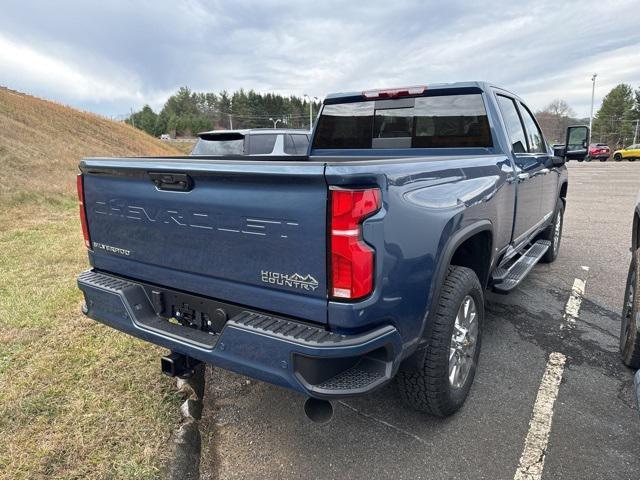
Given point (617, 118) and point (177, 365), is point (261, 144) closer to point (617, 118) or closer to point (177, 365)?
point (177, 365)

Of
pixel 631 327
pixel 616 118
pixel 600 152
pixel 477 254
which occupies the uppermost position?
pixel 616 118

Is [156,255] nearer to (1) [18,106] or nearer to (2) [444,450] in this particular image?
(2) [444,450]

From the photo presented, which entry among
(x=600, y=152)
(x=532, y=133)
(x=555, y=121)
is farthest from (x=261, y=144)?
(x=555, y=121)

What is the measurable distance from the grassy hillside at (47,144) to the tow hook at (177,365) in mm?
9659

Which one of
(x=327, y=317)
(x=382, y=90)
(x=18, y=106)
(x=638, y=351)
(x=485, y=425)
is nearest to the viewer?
(x=327, y=317)

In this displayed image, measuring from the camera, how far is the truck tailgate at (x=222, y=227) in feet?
6.12

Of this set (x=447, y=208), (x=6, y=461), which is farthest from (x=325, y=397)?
(x=6, y=461)

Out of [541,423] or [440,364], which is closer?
[440,364]

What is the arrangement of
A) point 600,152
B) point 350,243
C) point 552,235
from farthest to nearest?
point 600,152, point 552,235, point 350,243

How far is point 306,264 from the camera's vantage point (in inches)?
74.2

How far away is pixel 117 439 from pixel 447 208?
2.22m

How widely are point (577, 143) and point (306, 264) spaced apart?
188 inches

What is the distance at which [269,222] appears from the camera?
1933mm

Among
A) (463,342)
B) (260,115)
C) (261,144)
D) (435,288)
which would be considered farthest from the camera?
(260,115)
